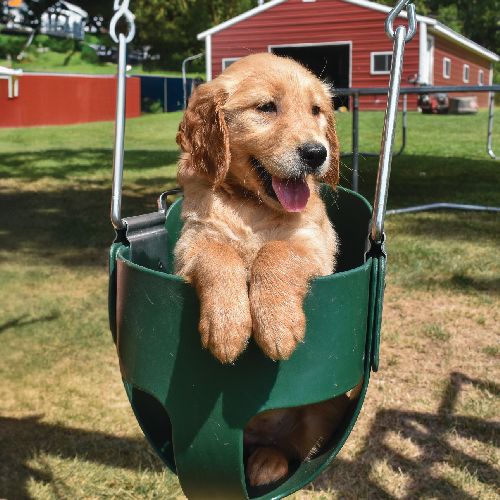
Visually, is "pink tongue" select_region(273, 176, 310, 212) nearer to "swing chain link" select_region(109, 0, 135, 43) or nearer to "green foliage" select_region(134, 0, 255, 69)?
"swing chain link" select_region(109, 0, 135, 43)

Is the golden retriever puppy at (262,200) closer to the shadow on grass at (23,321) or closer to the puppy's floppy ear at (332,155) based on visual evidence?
the puppy's floppy ear at (332,155)

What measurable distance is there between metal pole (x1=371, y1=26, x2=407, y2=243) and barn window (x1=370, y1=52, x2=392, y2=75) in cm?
2639

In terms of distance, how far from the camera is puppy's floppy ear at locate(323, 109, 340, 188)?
305 centimetres

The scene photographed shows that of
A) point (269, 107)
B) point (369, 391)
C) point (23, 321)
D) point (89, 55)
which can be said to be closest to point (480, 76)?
point (89, 55)

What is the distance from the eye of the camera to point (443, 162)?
16.1 m

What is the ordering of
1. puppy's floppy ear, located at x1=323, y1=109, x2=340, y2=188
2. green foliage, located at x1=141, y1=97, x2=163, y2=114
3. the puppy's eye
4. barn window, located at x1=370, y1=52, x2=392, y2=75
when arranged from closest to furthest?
the puppy's eye < puppy's floppy ear, located at x1=323, y1=109, x2=340, y2=188 < barn window, located at x1=370, y1=52, x2=392, y2=75 < green foliage, located at x1=141, y1=97, x2=163, y2=114

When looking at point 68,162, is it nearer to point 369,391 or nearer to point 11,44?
point 11,44

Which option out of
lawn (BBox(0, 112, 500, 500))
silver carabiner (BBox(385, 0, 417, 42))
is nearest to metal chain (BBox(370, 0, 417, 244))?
silver carabiner (BBox(385, 0, 417, 42))

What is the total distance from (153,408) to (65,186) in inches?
413

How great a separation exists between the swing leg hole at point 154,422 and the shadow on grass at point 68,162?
1113 cm

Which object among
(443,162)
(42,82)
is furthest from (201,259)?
(42,82)

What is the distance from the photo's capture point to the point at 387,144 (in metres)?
2.12

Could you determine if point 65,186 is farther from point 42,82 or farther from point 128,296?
point 42,82

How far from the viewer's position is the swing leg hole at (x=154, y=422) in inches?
94.0
